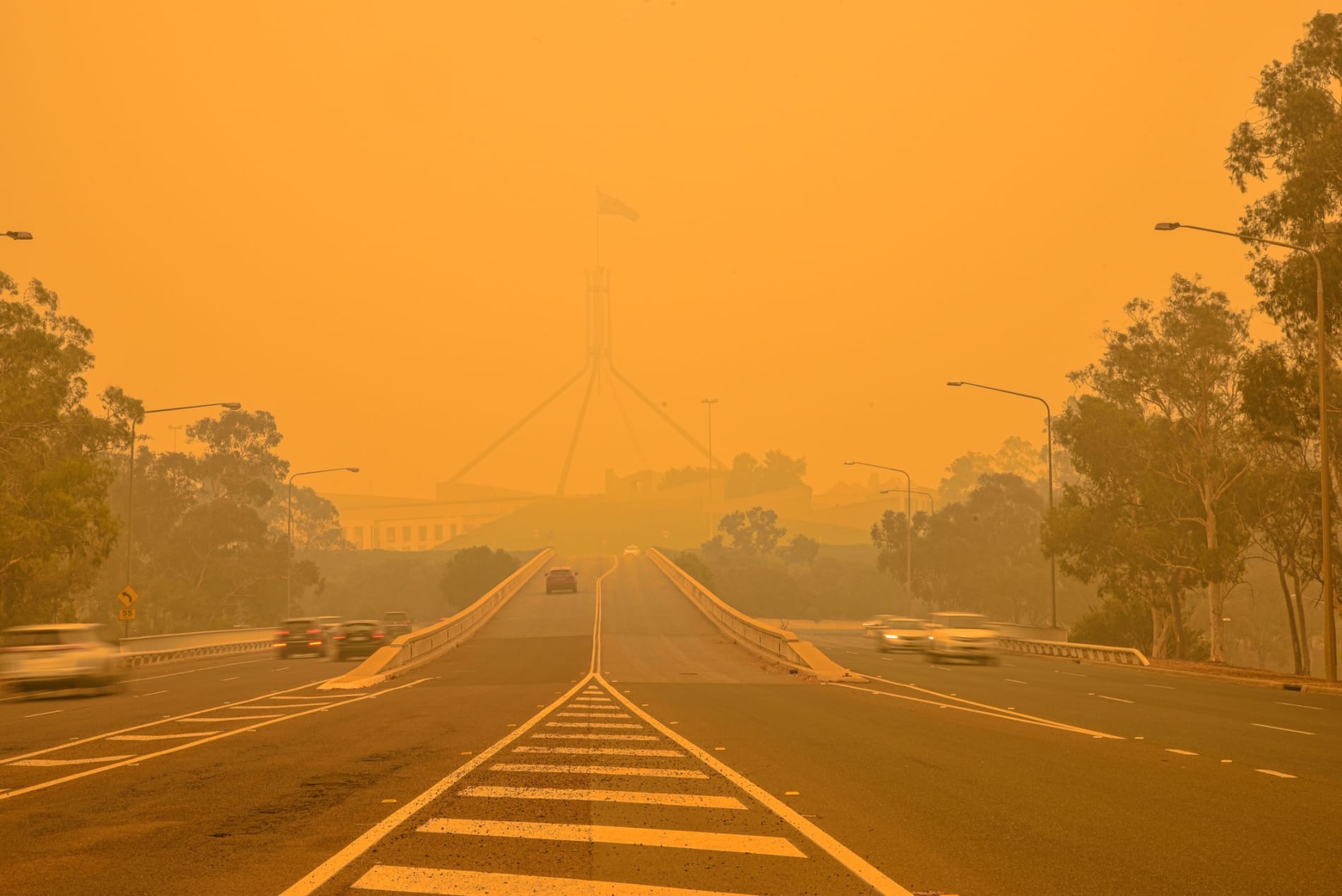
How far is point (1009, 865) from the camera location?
8.05m

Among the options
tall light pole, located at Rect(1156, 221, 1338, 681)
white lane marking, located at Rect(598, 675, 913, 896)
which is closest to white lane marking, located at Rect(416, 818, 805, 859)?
white lane marking, located at Rect(598, 675, 913, 896)

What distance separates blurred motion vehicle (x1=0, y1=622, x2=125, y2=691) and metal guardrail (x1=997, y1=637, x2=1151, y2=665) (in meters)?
31.6

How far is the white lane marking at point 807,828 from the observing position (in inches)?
297

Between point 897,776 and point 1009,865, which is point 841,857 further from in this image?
point 897,776

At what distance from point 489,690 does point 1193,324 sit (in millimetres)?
40534

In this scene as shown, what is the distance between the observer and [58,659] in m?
26.8

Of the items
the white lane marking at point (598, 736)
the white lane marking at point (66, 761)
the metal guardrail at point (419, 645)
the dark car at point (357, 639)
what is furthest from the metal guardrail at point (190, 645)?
the white lane marking at point (598, 736)

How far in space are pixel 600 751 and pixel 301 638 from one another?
33736 mm

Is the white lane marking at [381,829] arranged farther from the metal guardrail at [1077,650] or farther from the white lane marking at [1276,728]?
the metal guardrail at [1077,650]

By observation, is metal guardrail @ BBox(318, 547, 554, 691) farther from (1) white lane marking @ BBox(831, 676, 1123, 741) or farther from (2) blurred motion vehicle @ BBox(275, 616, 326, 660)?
(1) white lane marking @ BBox(831, 676, 1123, 741)

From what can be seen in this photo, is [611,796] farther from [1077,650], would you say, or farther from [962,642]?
[1077,650]

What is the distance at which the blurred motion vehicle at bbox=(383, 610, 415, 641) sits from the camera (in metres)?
44.4

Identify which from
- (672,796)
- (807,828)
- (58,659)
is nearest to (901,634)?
(58,659)

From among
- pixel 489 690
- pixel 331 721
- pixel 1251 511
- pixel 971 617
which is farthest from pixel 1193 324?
pixel 331 721
